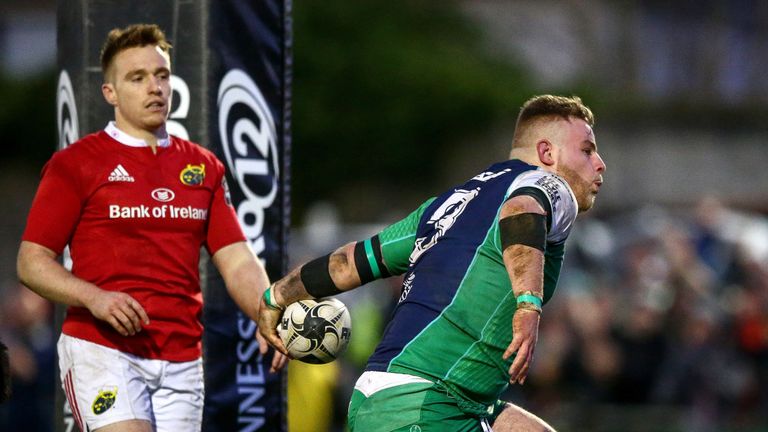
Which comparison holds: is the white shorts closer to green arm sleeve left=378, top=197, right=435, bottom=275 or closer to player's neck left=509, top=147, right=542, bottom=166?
green arm sleeve left=378, top=197, right=435, bottom=275

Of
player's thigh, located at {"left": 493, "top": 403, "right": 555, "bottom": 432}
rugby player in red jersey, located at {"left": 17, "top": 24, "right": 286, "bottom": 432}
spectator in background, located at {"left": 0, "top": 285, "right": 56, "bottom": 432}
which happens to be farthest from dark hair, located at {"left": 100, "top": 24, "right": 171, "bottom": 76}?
spectator in background, located at {"left": 0, "top": 285, "right": 56, "bottom": 432}

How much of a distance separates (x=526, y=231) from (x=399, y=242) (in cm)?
83

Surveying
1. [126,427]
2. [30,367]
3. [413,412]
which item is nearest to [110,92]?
[126,427]

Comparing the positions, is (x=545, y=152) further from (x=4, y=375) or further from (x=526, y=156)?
(x=4, y=375)

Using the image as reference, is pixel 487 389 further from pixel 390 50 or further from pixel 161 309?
pixel 390 50

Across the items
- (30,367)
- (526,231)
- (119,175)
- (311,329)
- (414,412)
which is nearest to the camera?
(526,231)

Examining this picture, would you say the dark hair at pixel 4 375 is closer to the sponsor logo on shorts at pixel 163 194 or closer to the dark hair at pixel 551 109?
the sponsor logo on shorts at pixel 163 194

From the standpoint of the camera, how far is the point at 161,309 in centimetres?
648

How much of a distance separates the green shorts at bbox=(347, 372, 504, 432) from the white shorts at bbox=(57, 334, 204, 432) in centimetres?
111

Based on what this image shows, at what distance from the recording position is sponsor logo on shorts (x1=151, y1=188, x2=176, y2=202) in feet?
21.4

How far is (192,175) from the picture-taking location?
675cm

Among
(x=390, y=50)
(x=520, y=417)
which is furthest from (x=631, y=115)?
(x=520, y=417)

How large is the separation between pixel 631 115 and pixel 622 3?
7.64 metres

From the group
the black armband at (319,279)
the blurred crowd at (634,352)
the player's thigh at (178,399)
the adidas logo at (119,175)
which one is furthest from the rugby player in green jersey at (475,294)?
the blurred crowd at (634,352)
